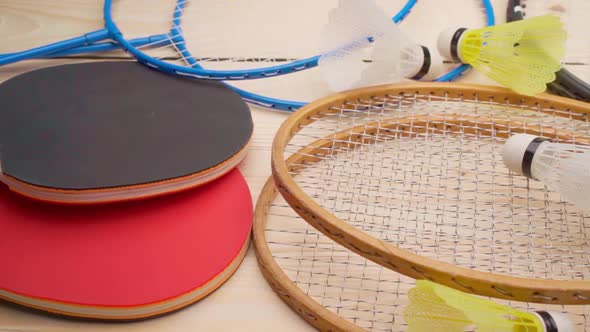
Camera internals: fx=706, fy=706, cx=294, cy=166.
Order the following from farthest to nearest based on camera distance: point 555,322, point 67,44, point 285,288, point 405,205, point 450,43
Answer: point 67,44 → point 450,43 → point 405,205 → point 285,288 → point 555,322

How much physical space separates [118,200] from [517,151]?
445 millimetres

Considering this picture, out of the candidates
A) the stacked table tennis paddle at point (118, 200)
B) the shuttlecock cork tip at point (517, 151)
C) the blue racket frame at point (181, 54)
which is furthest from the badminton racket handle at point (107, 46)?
the shuttlecock cork tip at point (517, 151)

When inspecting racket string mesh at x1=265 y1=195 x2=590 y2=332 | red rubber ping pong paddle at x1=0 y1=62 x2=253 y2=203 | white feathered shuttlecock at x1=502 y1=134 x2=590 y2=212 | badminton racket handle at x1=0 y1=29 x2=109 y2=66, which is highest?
→ badminton racket handle at x1=0 y1=29 x2=109 y2=66

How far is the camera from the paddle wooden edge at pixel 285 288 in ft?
2.34

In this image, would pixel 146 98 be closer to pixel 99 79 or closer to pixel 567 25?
pixel 99 79

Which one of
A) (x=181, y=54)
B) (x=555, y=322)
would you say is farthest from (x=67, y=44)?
(x=555, y=322)

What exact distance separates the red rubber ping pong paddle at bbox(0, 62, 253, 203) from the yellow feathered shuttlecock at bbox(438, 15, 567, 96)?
1.02 ft

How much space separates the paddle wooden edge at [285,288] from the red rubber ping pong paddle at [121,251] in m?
0.02

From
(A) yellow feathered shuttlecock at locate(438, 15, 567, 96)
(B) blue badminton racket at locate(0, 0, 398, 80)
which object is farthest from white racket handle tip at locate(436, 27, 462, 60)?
(B) blue badminton racket at locate(0, 0, 398, 80)

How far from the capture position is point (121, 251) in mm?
764

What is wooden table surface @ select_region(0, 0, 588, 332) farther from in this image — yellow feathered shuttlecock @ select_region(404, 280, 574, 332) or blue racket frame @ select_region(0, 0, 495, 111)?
yellow feathered shuttlecock @ select_region(404, 280, 574, 332)

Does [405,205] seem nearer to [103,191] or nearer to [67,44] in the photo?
[103,191]

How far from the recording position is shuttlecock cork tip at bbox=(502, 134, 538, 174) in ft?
2.52

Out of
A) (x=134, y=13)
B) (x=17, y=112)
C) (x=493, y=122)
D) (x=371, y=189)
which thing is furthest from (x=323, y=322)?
(x=134, y=13)
